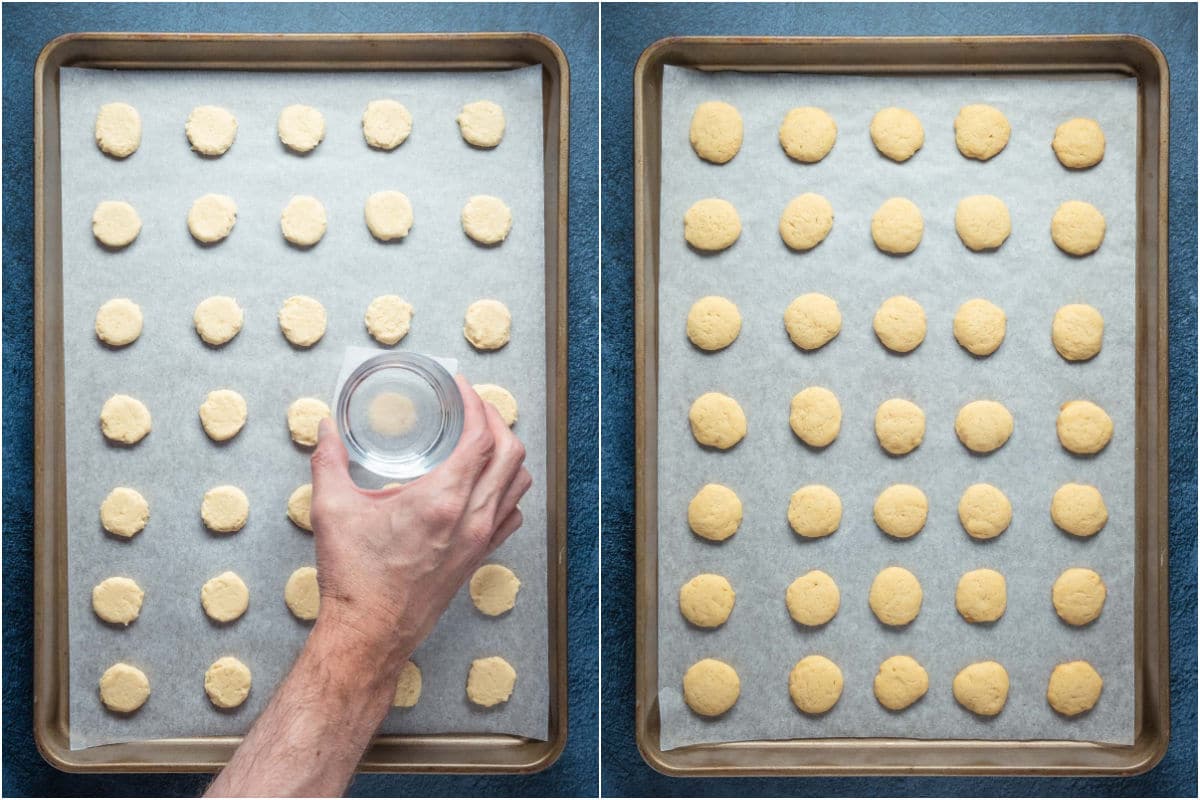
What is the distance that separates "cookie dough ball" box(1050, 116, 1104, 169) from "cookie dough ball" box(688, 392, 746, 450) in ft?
1.63

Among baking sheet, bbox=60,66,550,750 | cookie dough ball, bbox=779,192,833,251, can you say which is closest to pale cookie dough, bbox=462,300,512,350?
baking sheet, bbox=60,66,550,750

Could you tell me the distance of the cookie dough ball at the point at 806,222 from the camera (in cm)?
106

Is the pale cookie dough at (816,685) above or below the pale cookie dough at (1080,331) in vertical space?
below

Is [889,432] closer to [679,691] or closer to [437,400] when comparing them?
[679,691]

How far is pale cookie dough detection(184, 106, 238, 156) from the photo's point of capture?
106 centimetres

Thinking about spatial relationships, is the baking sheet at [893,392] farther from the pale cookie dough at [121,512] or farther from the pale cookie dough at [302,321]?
the pale cookie dough at [121,512]

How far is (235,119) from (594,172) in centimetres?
43

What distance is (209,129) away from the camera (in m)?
1.06

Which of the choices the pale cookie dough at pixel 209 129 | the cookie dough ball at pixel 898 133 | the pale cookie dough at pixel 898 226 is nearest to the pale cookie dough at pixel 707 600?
the pale cookie dough at pixel 898 226

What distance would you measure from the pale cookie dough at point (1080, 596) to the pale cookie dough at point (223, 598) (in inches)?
38.6

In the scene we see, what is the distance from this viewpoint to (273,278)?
1066 millimetres

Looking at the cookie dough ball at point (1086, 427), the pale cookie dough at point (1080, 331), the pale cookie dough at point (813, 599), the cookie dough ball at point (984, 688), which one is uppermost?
the pale cookie dough at point (1080, 331)

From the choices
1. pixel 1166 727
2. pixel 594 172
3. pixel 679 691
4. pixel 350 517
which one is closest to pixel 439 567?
pixel 350 517

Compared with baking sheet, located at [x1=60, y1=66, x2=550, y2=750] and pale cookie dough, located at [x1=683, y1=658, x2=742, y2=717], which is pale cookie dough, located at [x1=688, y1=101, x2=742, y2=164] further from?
pale cookie dough, located at [x1=683, y1=658, x2=742, y2=717]
